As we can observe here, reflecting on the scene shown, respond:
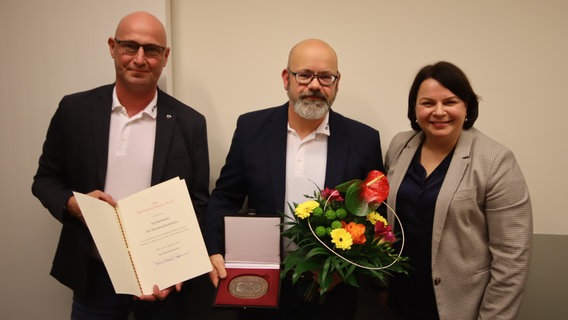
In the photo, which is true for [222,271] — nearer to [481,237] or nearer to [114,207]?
[114,207]

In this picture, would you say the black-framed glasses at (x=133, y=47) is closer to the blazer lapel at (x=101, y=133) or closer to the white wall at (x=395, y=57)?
the blazer lapel at (x=101, y=133)

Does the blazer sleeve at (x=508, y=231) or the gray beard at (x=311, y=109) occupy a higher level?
the gray beard at (x=311, y=109)

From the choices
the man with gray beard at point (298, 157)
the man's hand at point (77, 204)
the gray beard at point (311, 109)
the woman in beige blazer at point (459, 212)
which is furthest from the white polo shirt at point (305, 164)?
the man's hand at point (77, 204)

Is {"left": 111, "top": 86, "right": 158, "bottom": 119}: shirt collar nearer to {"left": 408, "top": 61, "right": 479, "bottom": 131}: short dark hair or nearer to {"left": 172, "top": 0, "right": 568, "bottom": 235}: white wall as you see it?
{"left": 172, "top": 0, "right": 568, "bottom": 235}: white wall

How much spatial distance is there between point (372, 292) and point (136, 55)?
5.74 ft

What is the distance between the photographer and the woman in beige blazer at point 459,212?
1463 millimetres

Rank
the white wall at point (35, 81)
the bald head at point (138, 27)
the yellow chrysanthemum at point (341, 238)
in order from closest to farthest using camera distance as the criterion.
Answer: the yellow chrysanthemum at point (341, 238)
the bald head at point (138, 27)
the white wall at point (35, 81)

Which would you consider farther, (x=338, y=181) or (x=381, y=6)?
(x=381, y=6)

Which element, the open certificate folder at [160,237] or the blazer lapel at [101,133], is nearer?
the open certificate folder at [160,237]

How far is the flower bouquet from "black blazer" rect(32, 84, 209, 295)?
62cm

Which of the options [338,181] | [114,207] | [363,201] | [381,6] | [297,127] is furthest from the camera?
[381,6]
